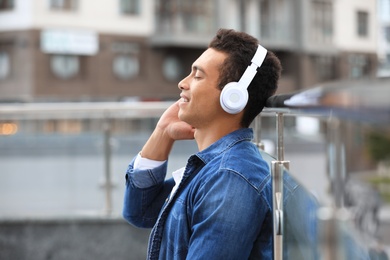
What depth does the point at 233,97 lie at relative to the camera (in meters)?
1.87

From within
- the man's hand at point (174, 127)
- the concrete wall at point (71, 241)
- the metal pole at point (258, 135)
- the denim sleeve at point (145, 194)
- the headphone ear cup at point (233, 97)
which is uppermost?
the headphone ear cup at point (233, 97)

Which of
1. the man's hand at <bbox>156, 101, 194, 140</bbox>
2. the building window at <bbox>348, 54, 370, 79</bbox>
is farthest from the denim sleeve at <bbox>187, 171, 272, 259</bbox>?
the building window at <bbox>348, 54, 370, 79</bbox>

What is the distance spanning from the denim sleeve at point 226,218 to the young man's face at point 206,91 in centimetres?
23

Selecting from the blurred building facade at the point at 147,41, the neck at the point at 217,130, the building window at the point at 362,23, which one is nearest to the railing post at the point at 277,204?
the neck at the point at 217,130

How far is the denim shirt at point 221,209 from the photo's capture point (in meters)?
1.73

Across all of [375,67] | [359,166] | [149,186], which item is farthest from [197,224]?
[375,67]

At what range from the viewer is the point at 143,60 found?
34719 mm

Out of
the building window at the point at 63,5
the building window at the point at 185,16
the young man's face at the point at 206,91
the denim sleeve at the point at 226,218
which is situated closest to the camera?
the denim sleeve at the point at 226,218

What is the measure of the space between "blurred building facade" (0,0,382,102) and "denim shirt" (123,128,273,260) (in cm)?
2518

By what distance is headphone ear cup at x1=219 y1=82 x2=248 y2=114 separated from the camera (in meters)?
1.86

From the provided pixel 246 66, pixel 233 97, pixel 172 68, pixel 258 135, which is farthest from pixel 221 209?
pixel 172 68

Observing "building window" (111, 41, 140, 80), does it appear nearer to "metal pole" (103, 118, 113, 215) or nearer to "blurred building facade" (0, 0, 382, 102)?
"blurred building facade" (0, 0, 382, 102)

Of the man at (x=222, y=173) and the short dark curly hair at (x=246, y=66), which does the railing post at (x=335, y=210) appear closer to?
the man at (x=222, y=173)

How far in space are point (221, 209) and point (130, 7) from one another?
32910 mm
